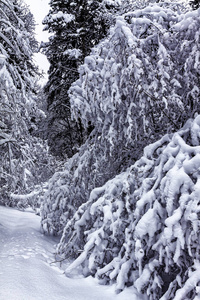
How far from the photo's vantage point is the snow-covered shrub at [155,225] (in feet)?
7.55

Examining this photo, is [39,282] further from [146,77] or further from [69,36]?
[69,36]

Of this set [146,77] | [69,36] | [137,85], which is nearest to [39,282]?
[137,85]

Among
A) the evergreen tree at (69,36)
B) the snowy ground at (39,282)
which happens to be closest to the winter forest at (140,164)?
the snowy ground at (39,282)

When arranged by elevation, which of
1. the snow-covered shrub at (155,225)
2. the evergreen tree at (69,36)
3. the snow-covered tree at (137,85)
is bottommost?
the snow-covered shrub at (155,225)

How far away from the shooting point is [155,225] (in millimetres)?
2576

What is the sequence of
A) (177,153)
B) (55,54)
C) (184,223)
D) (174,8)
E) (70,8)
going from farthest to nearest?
(55,54) < (70,8) < (174,8) < (177,153) < (184,223)

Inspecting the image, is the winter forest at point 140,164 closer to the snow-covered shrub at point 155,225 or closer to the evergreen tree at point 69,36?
the snow-covered shrub at point 155,225

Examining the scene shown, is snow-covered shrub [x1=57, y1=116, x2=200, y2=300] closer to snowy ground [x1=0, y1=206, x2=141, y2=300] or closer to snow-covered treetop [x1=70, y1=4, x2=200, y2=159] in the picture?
snowy ground [x1=0, y1=206, x2=141, y2=300]

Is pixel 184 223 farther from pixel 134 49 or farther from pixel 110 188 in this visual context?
pixel 134 49

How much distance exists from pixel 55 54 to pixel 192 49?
29.2 feet

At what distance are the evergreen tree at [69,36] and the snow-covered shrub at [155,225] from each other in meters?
6.61

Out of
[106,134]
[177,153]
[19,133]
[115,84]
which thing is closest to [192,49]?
[115,84]

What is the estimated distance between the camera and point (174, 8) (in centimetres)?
416

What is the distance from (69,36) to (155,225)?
9.09 metres
